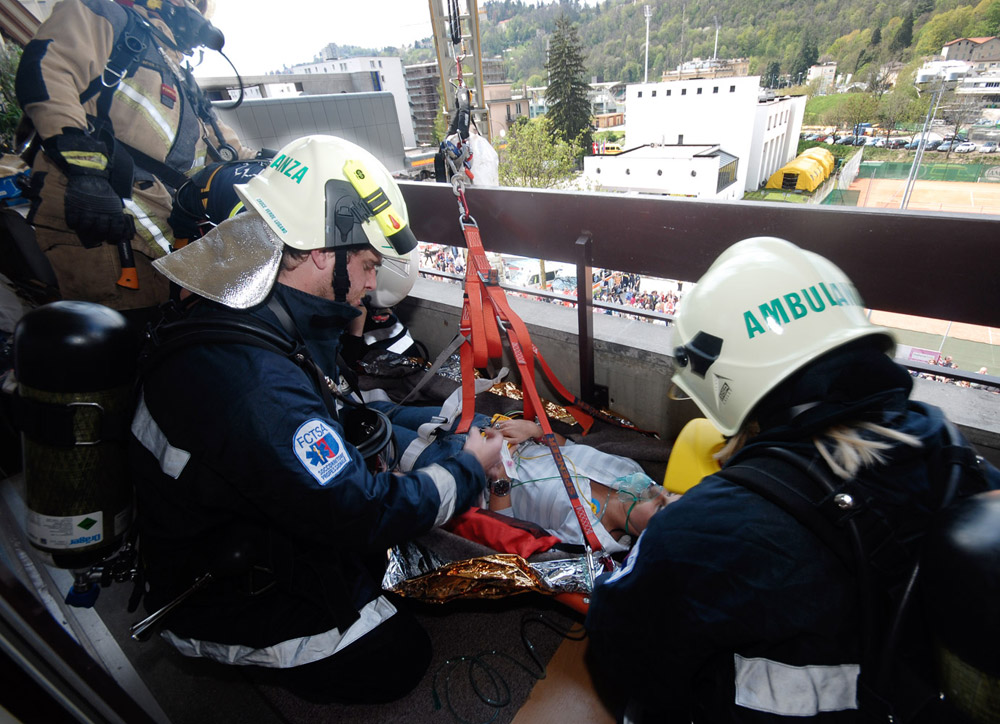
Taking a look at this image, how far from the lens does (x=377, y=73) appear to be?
17.6 m

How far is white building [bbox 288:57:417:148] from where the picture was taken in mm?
16766

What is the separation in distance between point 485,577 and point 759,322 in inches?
55.3

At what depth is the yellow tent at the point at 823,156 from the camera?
2.25 m

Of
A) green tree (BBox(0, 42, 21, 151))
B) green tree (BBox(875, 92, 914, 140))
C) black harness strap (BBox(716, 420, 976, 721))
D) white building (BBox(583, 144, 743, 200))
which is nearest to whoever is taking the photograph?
black harness strap (BBox(716, 420, 976, 721))

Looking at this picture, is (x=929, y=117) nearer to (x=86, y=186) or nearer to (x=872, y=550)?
(x=872, y=550)

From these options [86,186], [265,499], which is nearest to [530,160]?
[86,186]

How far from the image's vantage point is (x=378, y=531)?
1.48 metres

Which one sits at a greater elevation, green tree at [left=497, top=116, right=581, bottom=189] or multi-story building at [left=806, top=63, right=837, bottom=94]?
multi-story building at [left=806, top=63, right=837, bottom=94]

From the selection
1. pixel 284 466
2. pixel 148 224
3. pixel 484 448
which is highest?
pixel 148 224

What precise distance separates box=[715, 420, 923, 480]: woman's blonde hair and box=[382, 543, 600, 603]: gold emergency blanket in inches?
46.4

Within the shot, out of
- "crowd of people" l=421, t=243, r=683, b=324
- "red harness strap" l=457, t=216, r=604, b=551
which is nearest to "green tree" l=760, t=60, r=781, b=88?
"crowd of people" l=421, t=243, r=683, b=324

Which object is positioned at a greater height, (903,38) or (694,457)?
(903,38)

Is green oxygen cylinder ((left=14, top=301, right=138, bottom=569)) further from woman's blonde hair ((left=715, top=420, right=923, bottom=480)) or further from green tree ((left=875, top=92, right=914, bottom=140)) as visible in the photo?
green tree ((left=875, top=92, right=914, bottom=140))

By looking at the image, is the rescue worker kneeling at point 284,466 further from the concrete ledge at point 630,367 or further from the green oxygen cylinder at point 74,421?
the concrete ledge at point 630,367
